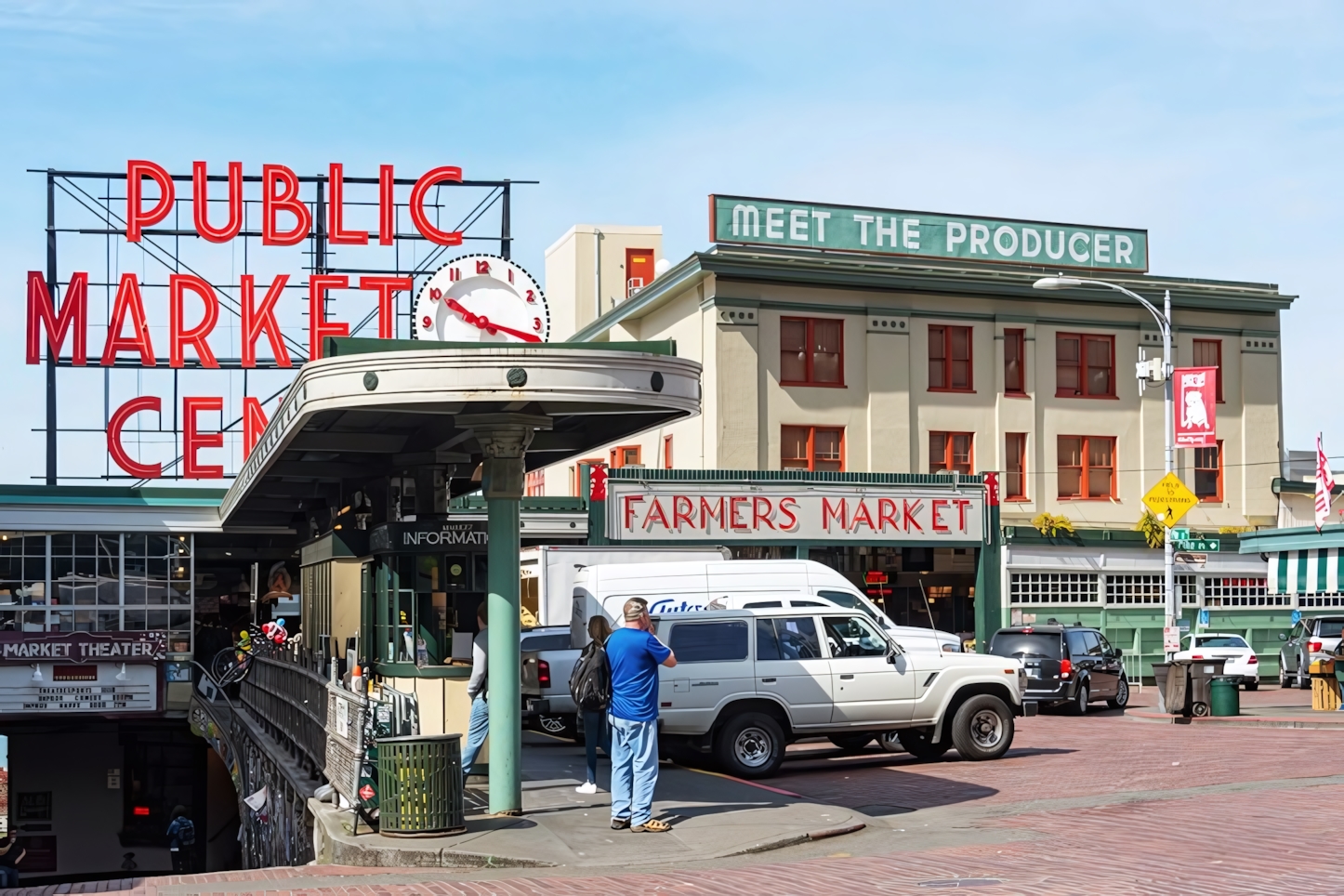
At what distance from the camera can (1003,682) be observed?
65.3ft

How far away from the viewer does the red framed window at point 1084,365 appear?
4275 cm

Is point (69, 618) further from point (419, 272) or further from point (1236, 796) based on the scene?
point (1236, 796)

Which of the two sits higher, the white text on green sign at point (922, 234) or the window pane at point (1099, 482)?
the white text on green sign at point (922, 234)

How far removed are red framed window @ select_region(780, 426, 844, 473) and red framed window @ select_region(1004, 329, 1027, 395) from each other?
16.7 ft

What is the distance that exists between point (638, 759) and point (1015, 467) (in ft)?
98.4

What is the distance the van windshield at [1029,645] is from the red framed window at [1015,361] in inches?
502

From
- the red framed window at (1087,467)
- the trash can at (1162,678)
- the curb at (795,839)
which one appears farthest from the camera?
the red framed window at (1087,467)

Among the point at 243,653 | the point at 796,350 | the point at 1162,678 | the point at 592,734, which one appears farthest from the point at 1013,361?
the point at 592,734

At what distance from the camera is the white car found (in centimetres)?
3731

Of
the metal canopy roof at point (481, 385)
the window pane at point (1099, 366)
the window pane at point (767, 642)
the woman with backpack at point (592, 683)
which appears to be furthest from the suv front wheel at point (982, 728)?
the window pane at point (1099, 366)

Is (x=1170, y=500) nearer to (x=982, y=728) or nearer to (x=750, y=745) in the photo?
(x=982, y=728)

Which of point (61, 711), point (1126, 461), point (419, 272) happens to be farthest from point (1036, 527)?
point (61, 711)

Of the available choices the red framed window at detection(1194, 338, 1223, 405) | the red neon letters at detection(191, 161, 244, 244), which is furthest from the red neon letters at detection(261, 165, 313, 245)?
the red framed window at detection(1194, 338, 1223, 405)

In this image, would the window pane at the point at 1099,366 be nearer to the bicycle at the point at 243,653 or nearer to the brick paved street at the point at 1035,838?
the bicycle at the point at 243,653
